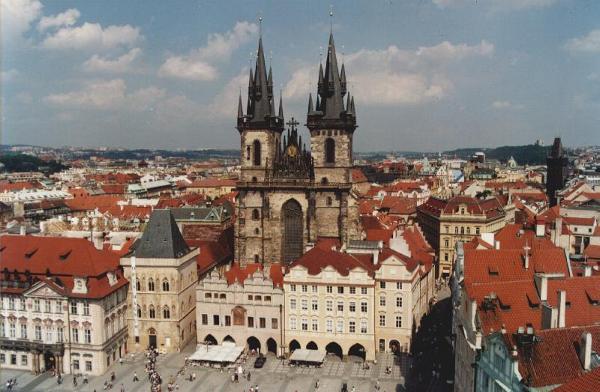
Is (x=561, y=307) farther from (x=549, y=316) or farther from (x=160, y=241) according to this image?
(x=160, y=241)

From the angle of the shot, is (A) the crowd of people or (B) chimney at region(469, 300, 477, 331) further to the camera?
(A) the crowd of people

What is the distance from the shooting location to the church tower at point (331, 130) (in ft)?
298

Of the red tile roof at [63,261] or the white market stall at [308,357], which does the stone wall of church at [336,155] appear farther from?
the red tile roof at [63,261]

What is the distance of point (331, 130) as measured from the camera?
9125 centimetres

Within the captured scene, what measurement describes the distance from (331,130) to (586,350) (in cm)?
6125

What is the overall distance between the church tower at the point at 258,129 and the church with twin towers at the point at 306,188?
0.17 metres

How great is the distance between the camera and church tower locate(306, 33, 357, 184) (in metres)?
90.8

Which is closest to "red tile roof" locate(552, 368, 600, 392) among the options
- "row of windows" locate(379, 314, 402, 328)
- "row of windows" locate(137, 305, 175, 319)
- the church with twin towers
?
"row of windows" locate(379, 314, 402, 328)

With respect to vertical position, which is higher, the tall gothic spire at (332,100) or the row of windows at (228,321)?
the tall gothic spire at (332,100)

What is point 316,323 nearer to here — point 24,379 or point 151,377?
point 151,377

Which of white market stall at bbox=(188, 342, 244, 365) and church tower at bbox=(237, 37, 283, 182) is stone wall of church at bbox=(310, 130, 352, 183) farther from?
white market stall at bbox=(188, 342, 244, 365)

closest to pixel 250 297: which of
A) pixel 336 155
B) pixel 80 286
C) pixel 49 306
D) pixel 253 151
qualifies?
pixel 80 286

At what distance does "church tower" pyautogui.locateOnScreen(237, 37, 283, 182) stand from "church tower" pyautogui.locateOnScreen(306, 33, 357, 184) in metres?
6.84

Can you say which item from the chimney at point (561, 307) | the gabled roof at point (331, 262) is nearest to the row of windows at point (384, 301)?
the gabled roof at point (331, 262)
